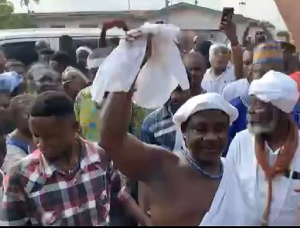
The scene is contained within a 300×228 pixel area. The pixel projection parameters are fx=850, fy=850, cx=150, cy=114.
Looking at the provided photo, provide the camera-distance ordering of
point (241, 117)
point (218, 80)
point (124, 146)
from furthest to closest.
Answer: point (218, 80), point (241, 117), point (124, 146)

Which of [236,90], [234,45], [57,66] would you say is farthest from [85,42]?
[236,90]

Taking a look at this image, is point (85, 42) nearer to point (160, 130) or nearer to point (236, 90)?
point (236, 90)

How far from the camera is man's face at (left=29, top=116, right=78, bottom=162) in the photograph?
144 inches

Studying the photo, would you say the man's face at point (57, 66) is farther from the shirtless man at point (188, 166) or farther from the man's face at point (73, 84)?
the shirtless man at point (188, 166)

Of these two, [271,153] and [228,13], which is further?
[228,13]

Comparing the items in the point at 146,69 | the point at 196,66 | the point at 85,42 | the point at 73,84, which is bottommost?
the point at 85,42

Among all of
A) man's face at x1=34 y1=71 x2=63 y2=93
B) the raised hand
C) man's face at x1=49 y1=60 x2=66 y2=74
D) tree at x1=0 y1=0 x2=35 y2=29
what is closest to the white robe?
the raised hand

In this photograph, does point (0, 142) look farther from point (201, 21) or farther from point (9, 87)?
point (201, 21)

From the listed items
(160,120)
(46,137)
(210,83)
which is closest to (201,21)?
(210,83)

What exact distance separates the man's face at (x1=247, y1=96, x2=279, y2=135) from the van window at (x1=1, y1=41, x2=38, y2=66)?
21.4 ft

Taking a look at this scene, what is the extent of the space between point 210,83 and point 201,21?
1908 cm

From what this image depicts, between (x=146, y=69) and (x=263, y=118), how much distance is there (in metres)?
0.82

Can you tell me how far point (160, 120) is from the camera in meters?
5.25

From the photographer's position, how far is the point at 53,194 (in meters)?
3.66
